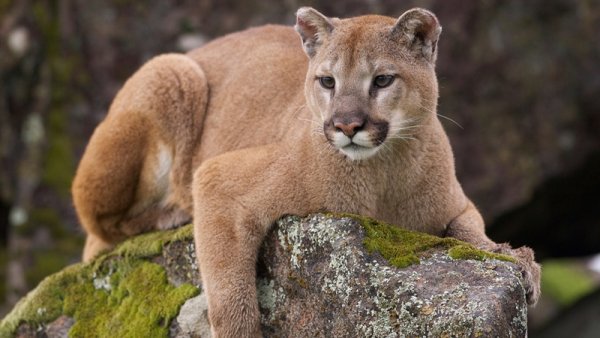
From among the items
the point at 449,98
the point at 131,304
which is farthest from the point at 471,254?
the point at 449,98

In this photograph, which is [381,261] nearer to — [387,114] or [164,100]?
[387,114]

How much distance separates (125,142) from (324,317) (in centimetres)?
350

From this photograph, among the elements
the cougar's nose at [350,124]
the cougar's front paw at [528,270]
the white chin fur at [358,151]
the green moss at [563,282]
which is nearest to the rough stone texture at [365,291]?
the cougar's front paw at [528,270]

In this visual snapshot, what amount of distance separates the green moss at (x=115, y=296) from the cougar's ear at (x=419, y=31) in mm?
2512

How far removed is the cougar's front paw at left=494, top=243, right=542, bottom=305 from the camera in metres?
7.24

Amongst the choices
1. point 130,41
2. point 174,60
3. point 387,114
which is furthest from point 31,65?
point 387,114

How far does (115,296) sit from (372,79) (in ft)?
10.1

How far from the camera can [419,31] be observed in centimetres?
→ 825

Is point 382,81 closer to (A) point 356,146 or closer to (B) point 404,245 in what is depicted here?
(A) point 356,146

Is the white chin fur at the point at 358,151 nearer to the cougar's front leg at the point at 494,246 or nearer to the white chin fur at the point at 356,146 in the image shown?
the white chin fur at the point at 356,146

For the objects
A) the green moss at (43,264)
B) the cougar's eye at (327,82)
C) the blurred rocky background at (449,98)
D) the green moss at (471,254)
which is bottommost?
the green moss at (43,264)

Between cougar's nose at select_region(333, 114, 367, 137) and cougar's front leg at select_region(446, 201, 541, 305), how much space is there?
1370 mm

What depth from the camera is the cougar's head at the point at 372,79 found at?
25.3 ft

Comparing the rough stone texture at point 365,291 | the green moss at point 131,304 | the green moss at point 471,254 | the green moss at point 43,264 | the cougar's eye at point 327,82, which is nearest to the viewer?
the rough stone texture at point 365,291
